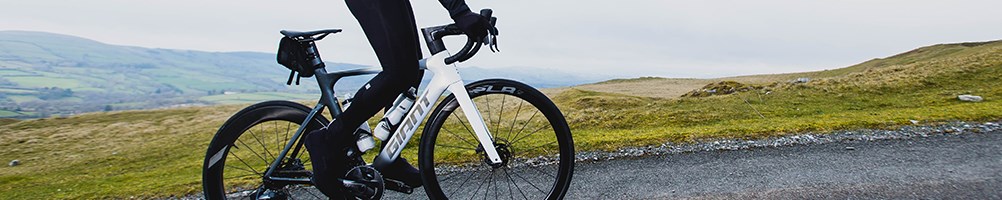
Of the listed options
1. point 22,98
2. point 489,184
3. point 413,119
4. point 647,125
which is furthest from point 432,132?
point 22,98

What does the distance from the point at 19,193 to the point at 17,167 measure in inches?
660

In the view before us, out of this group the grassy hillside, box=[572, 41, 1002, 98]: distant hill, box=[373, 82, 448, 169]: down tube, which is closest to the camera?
box=[373, 82, 448, 169]: down tube

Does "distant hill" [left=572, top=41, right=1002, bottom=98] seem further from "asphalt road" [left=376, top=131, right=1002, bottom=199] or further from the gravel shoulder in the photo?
"asphalt road" [left=376, top=131, right=1002, bottom=199]

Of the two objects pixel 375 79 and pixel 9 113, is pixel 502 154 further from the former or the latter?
pixel 9 113

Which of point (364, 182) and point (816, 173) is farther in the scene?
point (816, 173)

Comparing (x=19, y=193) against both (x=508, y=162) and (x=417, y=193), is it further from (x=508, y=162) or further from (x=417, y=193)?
(x=508, y=162)

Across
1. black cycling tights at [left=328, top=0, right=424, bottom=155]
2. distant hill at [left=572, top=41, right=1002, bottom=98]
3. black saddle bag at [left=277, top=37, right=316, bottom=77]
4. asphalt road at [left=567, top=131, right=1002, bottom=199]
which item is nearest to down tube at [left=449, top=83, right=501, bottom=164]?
black cycling tights at [left=328, top=0, right=424, bottom=155]

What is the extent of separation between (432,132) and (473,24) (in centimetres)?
98

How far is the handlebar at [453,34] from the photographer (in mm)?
4320

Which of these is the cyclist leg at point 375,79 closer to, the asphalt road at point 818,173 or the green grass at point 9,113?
the asphalt road at point 818,173

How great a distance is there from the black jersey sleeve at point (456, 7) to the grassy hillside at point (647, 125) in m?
6.19

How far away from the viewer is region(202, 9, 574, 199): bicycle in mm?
4559

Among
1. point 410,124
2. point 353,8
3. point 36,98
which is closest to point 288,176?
point 410,124

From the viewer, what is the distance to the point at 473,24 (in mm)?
4168
